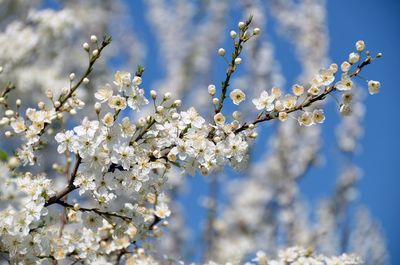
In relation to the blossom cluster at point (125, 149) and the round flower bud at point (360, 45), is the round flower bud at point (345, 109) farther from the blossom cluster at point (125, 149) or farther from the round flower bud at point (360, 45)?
the round flower bud at point (360, 45)

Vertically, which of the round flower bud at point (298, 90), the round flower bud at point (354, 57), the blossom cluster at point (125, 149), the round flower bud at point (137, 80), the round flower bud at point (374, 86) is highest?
the round flower bud at point (354, 57)

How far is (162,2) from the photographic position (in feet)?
48.6

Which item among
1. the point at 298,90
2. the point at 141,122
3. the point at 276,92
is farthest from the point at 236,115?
the point at 141,122

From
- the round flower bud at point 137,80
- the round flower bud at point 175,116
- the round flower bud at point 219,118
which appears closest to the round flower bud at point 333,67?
the round flower bud at point 219,118

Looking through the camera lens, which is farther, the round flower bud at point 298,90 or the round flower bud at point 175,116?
the round flower bud at point 298,90

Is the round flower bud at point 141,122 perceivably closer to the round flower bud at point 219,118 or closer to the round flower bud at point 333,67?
the round flower bud at point 219,118

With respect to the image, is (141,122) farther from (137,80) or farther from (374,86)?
(374,86)

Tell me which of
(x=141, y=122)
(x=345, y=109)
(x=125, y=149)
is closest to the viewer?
(x=125, y=149)

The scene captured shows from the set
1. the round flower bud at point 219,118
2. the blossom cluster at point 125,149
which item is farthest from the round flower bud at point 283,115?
the round flower bud at point 219,118

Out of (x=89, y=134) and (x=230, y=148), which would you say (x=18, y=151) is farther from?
(x=230, y=148)

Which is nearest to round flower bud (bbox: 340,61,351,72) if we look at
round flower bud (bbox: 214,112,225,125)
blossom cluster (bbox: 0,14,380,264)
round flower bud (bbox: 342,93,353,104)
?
blossom cluster (bbox: 0,14,380,264)

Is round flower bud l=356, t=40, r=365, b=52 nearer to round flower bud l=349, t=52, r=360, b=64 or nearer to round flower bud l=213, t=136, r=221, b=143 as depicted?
round flower bud l=349, t=52, r=360, b=64

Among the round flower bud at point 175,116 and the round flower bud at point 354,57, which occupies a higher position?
A: the round flower bud at point 354,57

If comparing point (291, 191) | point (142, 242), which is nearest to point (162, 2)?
point (291, 191)
